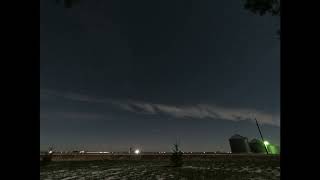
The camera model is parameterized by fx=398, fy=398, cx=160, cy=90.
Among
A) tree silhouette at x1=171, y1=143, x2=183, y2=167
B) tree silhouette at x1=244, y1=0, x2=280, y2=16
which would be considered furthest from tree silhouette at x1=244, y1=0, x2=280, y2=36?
tree silhouette at x1=171, y1=143, x2=183, y2=167

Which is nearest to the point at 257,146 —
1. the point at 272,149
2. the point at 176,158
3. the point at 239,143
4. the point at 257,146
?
the point at 257,146

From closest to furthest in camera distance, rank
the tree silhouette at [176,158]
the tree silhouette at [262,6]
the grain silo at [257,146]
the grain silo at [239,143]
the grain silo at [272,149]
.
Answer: the tree silhouette at [262,6], the tree silhouette at [176,158], the grain silo at [272,149], the grain silo at [257,146], the grain silo at [239,143]

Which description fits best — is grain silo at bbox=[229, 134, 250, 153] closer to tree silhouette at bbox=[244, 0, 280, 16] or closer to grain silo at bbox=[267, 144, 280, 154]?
grain silo at bbox=[267, 144, 280, 154]

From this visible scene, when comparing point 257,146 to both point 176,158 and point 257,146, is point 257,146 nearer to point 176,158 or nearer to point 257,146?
point 257,146

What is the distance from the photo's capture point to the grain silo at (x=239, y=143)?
8662cm

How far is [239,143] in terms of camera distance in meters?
87.2

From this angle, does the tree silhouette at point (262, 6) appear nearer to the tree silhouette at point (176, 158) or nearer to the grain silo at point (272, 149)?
the tree silhouette at point (176, 158)

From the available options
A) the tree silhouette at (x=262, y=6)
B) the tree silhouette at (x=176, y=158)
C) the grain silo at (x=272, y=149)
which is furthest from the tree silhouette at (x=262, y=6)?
the grain silo at (x=272, y=149)

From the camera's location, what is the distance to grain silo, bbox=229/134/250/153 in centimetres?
8662
